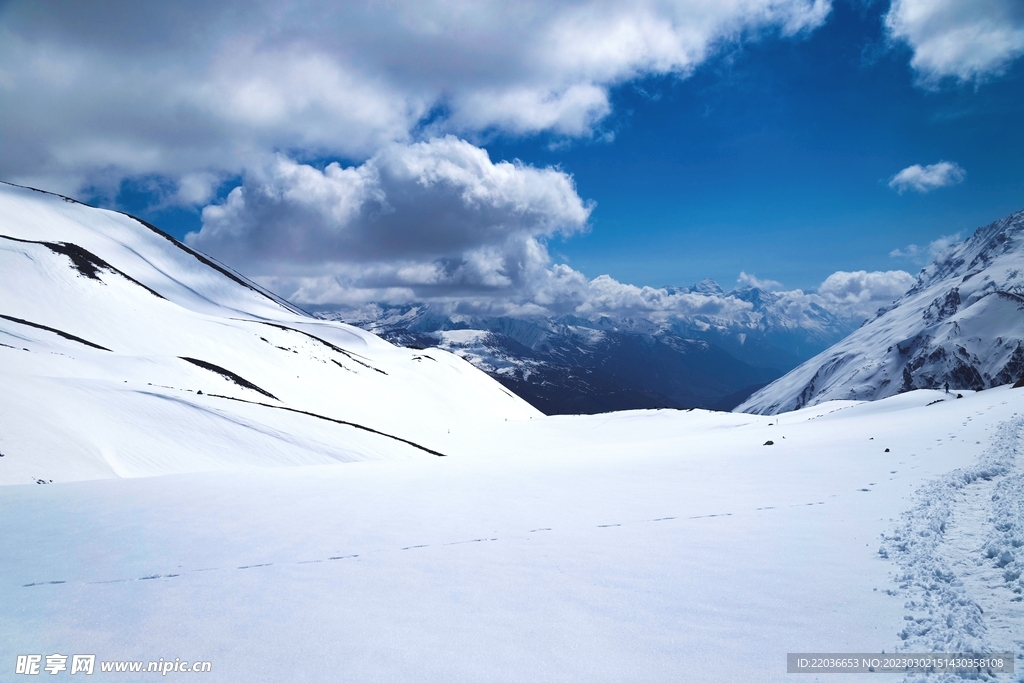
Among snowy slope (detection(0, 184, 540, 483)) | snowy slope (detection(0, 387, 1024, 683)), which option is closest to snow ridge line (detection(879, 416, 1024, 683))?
snowy slope (detection(0, 387, 1024, 683))

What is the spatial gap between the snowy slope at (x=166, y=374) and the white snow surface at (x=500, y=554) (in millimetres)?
256

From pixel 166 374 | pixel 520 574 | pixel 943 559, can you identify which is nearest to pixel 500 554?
pixel 520 574

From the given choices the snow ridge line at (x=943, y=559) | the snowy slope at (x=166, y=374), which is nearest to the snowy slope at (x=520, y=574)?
the snow ridge line at (x=943, y=559)

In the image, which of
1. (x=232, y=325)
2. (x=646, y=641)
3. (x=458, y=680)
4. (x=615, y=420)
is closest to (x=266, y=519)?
(x=458, y=680)

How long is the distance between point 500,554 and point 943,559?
674 centimetres

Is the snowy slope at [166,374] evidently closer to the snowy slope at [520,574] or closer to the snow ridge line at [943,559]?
the snowy slope at [520,574]

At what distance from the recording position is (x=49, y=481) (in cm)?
1473

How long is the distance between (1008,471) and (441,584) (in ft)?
44.9

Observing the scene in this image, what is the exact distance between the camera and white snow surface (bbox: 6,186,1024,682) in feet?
17.5

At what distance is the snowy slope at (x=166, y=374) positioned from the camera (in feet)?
63.8

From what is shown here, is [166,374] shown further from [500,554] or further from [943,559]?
[943,559]

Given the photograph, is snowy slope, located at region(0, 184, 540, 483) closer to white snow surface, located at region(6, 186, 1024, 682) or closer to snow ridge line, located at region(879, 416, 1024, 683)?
white snow surface, located at region(6, 186, 1024, 682)

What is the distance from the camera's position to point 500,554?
322 inches

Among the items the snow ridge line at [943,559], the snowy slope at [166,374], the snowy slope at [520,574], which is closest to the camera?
the snow ridge line at [943,559]
